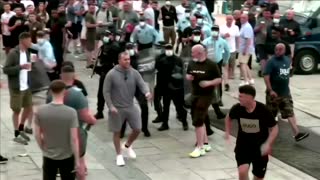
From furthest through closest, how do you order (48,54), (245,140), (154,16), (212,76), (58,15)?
1. (154,16)
2. (58,15)
3. (48,54)
4. (212,76)
5. (245,140)

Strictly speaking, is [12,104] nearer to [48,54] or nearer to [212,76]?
[48,54]

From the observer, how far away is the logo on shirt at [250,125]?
26.1ft

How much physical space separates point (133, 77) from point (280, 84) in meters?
2.79

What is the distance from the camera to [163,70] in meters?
12.4

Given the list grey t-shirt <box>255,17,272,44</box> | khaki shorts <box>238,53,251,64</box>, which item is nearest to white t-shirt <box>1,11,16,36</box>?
khaki shorts <box>238,53,251,64</box>

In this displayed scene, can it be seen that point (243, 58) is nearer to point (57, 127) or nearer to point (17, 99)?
point (17, 99)

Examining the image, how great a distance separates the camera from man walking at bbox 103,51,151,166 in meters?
10.1

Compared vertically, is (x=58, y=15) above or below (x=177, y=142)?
above

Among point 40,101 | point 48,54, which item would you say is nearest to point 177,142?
point 40,101

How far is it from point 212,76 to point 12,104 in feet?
11.1

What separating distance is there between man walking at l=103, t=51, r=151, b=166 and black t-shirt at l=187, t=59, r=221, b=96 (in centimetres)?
90

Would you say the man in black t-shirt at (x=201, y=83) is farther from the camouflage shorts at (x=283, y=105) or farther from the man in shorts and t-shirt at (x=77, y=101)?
the man in shorts and t-shirt at (x=77, y=101)

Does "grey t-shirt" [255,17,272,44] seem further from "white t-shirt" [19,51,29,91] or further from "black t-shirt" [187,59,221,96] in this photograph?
"white t-shirt" [19,51,29,91]

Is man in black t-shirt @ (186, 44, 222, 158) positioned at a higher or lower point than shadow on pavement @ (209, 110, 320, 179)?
higher
